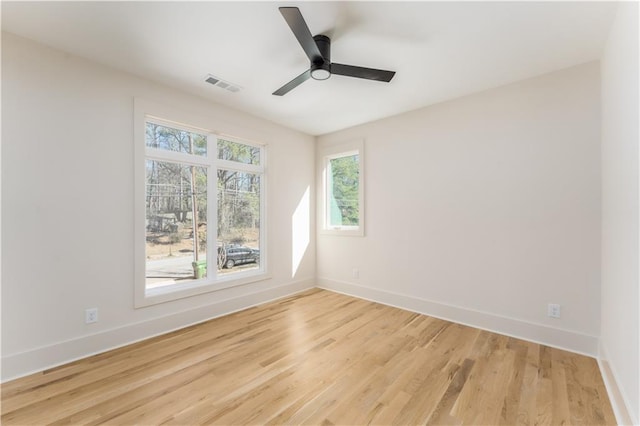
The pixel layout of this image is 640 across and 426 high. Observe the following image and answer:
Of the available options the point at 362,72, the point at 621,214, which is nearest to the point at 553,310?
the point at 621,214

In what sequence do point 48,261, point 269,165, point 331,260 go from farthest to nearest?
point 331,260 < point 269,165 < point 48,261

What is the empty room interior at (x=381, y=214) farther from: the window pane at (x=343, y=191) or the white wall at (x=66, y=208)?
the window pane at (x=343, y=191)

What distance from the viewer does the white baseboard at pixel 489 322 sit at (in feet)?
7.95

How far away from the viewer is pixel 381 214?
385 centimetres

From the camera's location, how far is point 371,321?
3.14m

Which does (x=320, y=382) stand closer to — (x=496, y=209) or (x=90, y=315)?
(x=90, y=315)

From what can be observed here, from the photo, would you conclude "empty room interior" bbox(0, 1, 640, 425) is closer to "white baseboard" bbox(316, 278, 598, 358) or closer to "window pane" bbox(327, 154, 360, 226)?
"white baseboard" bbox(316, 278, 598, 358)

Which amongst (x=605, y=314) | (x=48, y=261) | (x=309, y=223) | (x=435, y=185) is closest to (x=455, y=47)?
(x=435, y=185)

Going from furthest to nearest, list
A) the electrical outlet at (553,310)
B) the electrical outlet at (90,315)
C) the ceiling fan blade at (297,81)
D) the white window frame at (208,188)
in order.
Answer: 1. the white window frame at (208,188)
2. the electrical outlet at (553,310)
3. the electrical outlet at (90,315)
4. the ceiling fan blade at (297,81)

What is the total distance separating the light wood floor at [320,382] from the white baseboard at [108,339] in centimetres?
9

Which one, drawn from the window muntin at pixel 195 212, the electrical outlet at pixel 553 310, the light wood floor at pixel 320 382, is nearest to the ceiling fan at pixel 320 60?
the window muntin at pixel 195 212

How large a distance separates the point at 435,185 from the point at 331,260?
200cm

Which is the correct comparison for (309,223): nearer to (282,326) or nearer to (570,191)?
(282,326)

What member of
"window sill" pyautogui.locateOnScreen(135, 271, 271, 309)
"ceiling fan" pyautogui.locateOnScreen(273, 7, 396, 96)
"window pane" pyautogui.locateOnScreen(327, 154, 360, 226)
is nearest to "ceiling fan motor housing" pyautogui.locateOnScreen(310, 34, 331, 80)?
"ceiling fan" pyautogui.locateOnScreen(273, 7, 396, 96)
